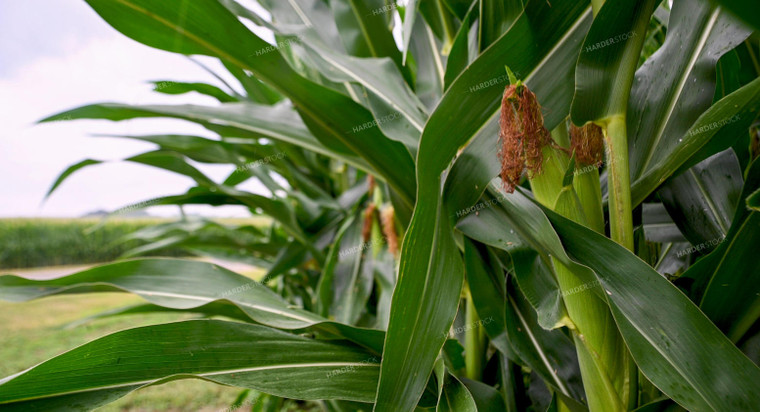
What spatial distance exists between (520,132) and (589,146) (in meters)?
0.08

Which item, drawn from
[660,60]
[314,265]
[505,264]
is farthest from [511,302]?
[314,265]

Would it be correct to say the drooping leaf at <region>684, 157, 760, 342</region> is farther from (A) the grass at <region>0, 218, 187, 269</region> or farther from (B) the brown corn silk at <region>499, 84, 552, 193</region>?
(A) the grass at <region>0, 218, 187, 269</region>

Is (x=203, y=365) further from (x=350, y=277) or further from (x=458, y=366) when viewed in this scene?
(x=350, y=277)

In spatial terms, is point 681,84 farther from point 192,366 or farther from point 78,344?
point 78,344

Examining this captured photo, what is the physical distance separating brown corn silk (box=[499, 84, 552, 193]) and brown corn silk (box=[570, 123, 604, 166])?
4 centimetres

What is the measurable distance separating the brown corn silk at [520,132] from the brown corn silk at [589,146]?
0.04 metres

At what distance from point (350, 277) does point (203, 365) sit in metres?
0.39

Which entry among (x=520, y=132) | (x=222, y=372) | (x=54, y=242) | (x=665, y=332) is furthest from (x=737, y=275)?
(x=54, y=242)

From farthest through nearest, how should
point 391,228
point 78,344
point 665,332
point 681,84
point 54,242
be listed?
point 54,242, point 78,344, point 391,228, point 681,84, point 665,332

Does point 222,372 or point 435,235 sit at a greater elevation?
point 435,235

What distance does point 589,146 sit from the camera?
324 mm

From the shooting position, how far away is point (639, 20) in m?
0.30

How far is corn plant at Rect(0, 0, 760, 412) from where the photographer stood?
28 centimetres

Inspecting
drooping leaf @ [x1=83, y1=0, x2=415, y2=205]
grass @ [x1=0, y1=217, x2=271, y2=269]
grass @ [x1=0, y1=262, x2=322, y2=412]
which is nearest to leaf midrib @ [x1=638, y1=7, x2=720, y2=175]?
drooping leaf @ [x1=83, y1=0, x2=415, y2=205]
